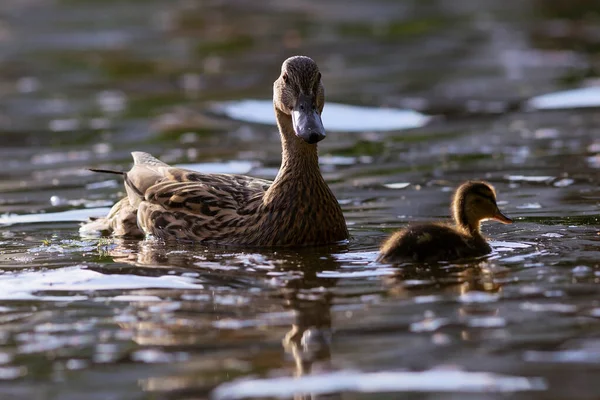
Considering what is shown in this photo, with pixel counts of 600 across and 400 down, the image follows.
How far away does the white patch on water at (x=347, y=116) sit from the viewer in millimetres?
13078

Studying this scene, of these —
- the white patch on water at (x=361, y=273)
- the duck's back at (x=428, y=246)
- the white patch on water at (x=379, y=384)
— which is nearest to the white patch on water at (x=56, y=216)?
the white patch on water at (x=361, y=273)

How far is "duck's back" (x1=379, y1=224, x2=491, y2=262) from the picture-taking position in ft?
21.5

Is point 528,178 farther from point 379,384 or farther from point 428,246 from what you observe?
point 379,384

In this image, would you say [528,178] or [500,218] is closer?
[500,218]

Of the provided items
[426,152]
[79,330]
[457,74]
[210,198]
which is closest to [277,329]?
[79,330]

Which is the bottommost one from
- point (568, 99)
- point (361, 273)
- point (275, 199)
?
point (361, 273)

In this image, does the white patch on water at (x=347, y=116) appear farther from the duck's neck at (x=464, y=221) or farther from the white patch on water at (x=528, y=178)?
the duck's neck at (x=464, y=221)

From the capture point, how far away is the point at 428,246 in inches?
259

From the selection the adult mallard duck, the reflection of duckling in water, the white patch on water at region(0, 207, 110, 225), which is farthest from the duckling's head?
the white patch on water at region(0, 207, 110, 225)

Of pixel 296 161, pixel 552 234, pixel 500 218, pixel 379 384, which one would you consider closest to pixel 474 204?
pixel 500 218

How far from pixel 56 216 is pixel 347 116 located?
5.28 metres

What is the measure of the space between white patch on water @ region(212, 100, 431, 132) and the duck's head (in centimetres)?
523

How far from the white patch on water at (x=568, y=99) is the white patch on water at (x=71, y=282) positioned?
7.74 m

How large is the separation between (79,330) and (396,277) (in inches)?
66.7
